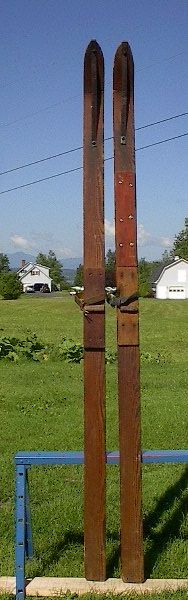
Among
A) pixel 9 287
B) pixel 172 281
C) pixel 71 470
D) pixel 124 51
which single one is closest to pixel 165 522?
pixel 71 470

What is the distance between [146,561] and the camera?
14.5 ft

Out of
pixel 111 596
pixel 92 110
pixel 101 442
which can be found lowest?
pixel 111 596

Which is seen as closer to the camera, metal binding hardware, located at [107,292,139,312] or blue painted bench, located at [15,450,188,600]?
→ blue painted bench, located at [15,450,188,600]

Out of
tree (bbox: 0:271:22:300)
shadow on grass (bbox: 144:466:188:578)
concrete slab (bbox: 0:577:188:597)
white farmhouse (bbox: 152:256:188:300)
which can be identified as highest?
white farmhouse (bbox: 152:256:188:300)

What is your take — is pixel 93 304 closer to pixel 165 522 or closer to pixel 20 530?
pixel 20 530

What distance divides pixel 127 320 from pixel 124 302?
0.32 feet

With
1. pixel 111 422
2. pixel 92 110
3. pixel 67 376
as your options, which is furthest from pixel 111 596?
pixel 67 376

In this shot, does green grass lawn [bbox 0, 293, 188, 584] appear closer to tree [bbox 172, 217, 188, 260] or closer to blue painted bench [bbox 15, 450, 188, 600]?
blue painted bench [bbox 15, 450, 188, 600]

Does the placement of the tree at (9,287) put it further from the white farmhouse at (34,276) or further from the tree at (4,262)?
the tree at (4,262)

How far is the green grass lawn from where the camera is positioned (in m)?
4.54

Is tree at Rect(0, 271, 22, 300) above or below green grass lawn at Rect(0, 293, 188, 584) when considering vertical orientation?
above

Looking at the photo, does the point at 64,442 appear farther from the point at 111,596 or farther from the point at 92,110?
the point at 92,110

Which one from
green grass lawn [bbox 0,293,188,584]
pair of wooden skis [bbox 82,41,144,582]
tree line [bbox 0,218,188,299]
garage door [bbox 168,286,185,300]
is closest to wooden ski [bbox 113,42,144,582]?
pair of wooden skis [bbox 82,41,144,582]

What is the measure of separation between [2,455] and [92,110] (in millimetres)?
4140
